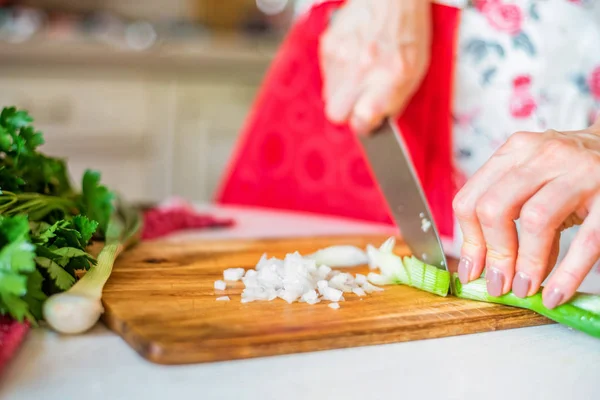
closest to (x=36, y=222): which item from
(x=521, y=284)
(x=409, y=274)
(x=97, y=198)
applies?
(x=97, y=198)

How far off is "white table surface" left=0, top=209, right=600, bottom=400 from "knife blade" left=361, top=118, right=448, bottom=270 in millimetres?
225

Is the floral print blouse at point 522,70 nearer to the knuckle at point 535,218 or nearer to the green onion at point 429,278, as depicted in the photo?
the green onion at point 429,278

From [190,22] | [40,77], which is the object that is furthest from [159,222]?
[190,22]

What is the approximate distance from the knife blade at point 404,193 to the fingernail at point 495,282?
0.12m

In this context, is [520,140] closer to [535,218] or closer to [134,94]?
[535,218]

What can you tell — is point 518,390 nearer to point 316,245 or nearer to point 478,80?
point 316,245

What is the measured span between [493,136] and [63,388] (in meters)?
1.01

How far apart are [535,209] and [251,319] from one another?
0.33m

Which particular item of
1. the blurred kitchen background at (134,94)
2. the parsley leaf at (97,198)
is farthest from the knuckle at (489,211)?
the blurred kitchen background at (134,94)

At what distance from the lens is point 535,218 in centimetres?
71

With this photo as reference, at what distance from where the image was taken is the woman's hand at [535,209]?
0.71m

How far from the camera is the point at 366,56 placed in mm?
1193

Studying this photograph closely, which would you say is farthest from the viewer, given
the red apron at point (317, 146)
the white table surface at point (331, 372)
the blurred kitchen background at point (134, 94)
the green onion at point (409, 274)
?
the blurred kitchen background at point (134, 94)

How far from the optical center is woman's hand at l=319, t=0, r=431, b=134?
45.8 inches
